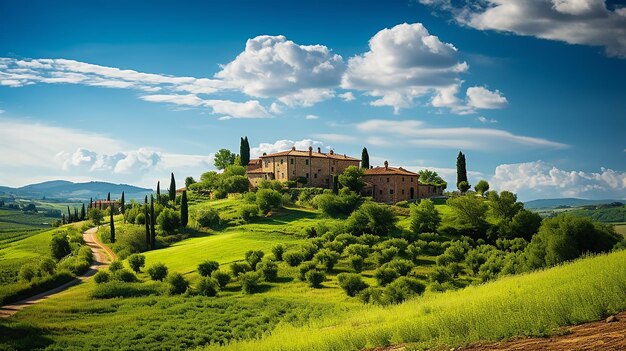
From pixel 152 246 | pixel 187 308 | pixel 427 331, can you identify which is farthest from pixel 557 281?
pixel 152 246

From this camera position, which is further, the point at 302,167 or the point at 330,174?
the point at 330,174

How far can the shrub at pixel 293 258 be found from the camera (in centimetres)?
5731

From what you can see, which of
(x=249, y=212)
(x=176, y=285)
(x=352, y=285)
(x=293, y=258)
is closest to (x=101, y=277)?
(x=176, y=285)

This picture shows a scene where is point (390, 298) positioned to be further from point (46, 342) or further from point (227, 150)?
point (227, 150)

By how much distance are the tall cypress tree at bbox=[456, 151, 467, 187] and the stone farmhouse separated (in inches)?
267

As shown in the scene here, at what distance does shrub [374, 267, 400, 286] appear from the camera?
1909 inches

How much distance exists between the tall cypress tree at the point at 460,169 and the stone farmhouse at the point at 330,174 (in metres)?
6.78

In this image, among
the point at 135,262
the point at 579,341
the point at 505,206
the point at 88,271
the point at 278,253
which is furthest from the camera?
the point at 505,206

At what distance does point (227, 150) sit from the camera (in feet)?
499

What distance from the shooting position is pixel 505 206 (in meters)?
81.9

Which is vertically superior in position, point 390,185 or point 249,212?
point 390,185

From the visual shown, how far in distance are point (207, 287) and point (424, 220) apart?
126ft

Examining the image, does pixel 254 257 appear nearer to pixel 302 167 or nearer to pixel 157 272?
pixel 157 272

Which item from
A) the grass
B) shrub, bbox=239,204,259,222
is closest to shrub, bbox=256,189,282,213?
shrub, bbox=239,204,259,222
